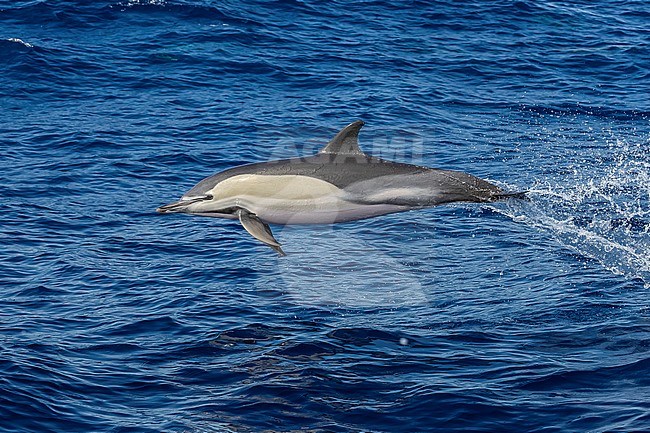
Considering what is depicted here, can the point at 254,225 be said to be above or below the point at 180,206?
below

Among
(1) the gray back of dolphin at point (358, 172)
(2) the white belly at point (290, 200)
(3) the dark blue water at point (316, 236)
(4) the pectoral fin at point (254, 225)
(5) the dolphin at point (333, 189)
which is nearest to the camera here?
(1) the gray back of dolphin at point (358, 172)

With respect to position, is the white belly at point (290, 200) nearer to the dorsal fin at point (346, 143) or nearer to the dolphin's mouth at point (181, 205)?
the dolphin's mouth at point (181, 205)

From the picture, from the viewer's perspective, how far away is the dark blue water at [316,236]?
12445 millimetres

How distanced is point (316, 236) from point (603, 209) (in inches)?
194

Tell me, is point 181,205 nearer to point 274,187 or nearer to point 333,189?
point 274,187

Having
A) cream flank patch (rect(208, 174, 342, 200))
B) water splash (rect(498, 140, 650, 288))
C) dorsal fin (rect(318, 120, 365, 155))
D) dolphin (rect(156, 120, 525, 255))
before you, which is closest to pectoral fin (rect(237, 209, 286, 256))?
dolphin (rect(156, 120, 525, 255))

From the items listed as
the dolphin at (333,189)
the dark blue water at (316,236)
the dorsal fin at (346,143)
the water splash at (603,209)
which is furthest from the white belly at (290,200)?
the water splash at (603,209)

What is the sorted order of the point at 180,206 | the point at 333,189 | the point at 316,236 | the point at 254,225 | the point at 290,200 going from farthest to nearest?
1. the point at 316,236
2. the point at 180,206
3. the point at 254,225
4. the point at 290,200
5. the point at 333,189

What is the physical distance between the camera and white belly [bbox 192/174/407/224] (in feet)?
38.6

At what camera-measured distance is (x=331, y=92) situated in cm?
2759

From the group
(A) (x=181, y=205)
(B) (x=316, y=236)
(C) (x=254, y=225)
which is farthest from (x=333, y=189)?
(B) (x=316, y=236)

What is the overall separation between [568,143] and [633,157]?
63.6 inches

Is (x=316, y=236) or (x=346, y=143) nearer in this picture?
(x=346, y=143)

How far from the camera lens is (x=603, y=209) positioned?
19281 millimetres
